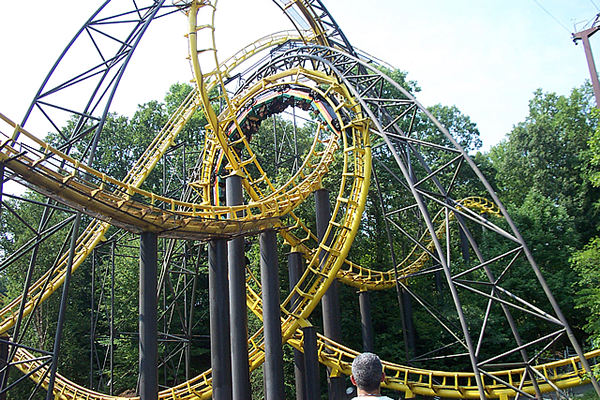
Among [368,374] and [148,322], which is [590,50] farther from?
[368,374]

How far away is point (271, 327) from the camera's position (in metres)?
10.4

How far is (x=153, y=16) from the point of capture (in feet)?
28.1

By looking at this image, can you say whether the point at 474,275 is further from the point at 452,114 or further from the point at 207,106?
the point at 452,114

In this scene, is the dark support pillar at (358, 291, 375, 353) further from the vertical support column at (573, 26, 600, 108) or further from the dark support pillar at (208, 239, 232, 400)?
the vertical support column at (573, 26, 600, 108)

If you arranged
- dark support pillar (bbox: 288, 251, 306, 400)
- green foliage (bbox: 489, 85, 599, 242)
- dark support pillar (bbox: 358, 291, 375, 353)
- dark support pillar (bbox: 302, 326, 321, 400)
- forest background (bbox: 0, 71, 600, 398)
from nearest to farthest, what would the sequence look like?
dark support pillar (bbox: 302, 326, 321, 400), dark support pillar (bbox: 288, 251, 306, 400), dark support pillar (bbox: 358, 291, 375, 353), forest background (bbox: 0, 71, 600, 398), green foliage (bbox: 489, 85, 599, 242)

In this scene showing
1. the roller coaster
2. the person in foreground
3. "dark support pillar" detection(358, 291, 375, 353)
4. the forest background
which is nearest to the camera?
the person in foreground

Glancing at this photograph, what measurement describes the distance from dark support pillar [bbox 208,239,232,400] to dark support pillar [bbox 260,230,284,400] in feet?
2.47

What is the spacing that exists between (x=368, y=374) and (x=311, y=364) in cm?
915

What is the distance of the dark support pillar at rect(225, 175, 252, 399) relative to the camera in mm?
10125

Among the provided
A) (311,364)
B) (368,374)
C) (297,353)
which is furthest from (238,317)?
(368,374)

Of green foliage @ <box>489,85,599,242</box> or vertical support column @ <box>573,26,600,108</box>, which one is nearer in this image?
vertical support column @ <box>573,26,600,108</box>

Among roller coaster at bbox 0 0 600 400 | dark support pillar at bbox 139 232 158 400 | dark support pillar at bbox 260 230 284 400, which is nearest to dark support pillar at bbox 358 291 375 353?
roller coaster at bbox 0 0 600 400

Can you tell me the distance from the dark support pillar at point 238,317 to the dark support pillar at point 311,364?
4.69ft

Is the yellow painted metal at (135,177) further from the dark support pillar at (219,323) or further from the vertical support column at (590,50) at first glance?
the vertical support column at (590,50)
